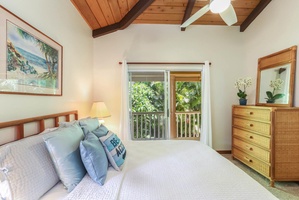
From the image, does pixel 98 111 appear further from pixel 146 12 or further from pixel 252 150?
pixel 252 150

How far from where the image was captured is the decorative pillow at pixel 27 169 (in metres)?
0.96

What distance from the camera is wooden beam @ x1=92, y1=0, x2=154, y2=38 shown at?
284 centimetres

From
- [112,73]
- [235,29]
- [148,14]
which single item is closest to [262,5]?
[235,29]

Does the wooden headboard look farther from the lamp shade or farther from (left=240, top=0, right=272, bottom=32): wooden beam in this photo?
(left=240, top=0, right=272, bottom=32): wooden beam

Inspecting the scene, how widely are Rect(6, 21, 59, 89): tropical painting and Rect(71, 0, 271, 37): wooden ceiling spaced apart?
1.17 metres

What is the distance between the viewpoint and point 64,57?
91.0 inches

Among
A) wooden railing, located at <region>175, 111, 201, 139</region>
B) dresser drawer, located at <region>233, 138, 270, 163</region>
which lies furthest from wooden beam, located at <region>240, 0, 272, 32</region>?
wooden railing, located at <region>175, 111, 201, 139</region>

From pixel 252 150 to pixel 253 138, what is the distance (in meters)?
0.20

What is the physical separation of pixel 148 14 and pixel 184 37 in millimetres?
888

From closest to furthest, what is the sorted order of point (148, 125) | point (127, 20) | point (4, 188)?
point (4, 188) → point (127, 20) → point (148, 125)

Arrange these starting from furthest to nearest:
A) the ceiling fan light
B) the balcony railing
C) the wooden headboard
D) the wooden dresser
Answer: the balcony railing < the wooden dresser < the ceiling fan light < the wooden headboard

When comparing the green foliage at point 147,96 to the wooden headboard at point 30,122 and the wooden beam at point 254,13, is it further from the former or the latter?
the wooden beam at point 254,13

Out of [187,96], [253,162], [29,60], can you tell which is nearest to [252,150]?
[253,162]

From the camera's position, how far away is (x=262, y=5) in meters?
3.11
